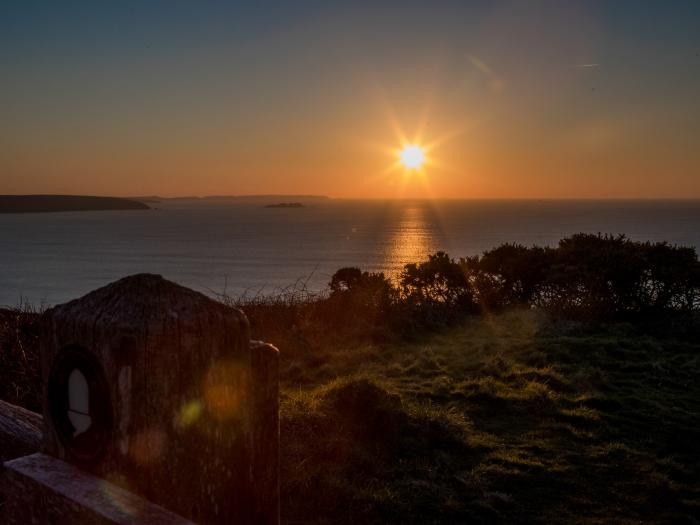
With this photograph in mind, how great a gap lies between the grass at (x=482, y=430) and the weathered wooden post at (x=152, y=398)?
327cm

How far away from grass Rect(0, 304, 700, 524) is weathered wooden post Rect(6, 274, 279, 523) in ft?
10.7

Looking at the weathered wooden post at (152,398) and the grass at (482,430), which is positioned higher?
the weathered wooden post at (152,398)

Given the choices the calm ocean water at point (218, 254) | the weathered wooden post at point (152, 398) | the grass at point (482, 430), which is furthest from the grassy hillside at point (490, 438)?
the calm ocean water at point (218, 254)

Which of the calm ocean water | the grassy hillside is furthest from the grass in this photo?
the calm ocean water

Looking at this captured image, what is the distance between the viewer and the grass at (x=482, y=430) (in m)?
4.60

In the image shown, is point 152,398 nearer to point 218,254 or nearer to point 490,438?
point 490,438

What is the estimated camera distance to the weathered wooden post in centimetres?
119

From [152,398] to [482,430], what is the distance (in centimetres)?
542

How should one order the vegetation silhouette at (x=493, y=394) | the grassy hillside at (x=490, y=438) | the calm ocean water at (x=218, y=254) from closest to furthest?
1. the grassy hillside at (x=490, y=438)
2. the vegetation silhouette at (x=493, y=394)
3. the calm ocean water at (x=218, y=254)

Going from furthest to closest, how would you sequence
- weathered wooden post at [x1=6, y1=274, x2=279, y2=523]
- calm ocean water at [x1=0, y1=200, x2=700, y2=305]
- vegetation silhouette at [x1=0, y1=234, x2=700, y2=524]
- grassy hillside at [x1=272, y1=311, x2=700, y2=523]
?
calm ocean water at [x1=0, y1=200, x2=700, y2=305] < vegetation silhouette at [x1=0, y1=234, x2=700, y2=524] < grassy hillside at [x1=272, y1=311, x2=700, y2=523] < weathered wooden post at [x1=6, y1=274, x2=279, y2=523]

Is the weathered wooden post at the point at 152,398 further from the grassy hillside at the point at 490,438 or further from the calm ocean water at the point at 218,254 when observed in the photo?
the calm ocean water at the point at 218,254

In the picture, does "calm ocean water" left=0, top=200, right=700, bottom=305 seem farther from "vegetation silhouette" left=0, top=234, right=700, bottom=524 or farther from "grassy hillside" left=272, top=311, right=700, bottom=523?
"grassy hillside" left=272, top=311, right=700, bottom=523

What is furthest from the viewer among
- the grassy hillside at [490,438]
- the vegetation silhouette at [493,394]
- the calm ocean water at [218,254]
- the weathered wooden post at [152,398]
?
the calm ocean water at [218,254]

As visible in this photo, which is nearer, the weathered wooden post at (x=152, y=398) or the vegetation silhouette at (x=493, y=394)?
the weathered wooden post at (x=152, y=398)
